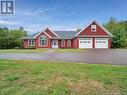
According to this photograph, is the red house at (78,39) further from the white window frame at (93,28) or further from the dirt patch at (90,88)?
the dirt patch at (90,88)

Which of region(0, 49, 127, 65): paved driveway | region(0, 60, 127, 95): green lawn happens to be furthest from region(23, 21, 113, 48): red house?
region(0, 60, 127, 95): green lawn

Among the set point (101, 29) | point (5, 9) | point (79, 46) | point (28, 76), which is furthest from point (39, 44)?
point (28, 76)

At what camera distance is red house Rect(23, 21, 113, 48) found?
160 feet

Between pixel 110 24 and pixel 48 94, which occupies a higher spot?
pixel 110 24

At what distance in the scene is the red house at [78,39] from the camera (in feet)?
160

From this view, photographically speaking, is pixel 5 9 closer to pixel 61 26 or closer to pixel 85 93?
pixel 85 93

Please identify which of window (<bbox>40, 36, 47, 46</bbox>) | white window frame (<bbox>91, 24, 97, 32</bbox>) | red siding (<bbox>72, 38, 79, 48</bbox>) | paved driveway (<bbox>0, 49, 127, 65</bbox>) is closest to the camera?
paved driveway (<bbox>0, 49, 127, 65</bbox>)

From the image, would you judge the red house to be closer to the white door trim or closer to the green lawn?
the white door trim

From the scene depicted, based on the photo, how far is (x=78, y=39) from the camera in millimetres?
48906

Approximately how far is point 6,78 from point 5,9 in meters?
19.7

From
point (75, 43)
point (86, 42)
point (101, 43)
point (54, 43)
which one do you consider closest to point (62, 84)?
point (86, 42)

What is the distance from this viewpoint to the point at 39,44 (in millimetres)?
50062

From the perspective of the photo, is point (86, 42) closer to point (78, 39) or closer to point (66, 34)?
point (78, 39)

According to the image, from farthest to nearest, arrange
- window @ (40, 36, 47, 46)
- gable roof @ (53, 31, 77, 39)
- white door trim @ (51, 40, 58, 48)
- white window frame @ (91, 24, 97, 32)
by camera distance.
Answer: gable roof @ (53, 31, 77, 39)
white door trim @ (51, 40, 58, 48)
window @ (40, 36, 47, 46)
white window frame @ (91, 24, 97, 32)
